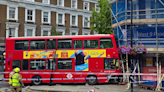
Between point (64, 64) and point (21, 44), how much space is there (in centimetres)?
397

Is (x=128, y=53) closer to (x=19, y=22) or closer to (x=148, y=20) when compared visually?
(x=148, y=20)

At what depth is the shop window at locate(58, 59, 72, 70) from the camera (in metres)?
17.6

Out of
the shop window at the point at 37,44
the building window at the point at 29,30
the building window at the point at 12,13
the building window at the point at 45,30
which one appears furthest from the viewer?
the building window at the point at 45,30

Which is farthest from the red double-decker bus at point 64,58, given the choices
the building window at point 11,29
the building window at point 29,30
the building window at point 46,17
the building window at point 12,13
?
the building window at point 46,17

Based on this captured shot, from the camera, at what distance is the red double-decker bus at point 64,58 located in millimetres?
17422

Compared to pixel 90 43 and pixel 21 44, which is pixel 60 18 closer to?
pixel 21 44

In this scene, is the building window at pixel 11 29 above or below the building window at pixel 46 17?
below

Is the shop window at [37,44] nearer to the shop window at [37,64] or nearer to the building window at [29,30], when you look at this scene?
the shop window at [37,64]

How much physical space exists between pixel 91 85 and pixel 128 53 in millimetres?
4389

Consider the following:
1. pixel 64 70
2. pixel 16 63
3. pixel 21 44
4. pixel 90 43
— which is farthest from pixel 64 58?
pixel 16 63

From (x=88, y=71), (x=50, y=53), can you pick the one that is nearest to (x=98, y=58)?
(x=88, y=71)

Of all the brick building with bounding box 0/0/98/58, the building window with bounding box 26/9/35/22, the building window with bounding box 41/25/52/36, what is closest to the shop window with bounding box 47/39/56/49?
the brick building with bounding box 0/0/98/58

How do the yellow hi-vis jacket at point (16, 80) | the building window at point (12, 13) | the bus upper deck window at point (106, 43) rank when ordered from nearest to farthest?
the yellow hi-vis jacket at point (16, 80) → the bus upper deck window at point (106, 43) → the building window at point (12, 13)

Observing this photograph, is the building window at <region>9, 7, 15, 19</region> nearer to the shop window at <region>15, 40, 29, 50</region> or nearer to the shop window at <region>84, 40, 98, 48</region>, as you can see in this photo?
the shop window at <region>15, 40, 29, 50</region>
